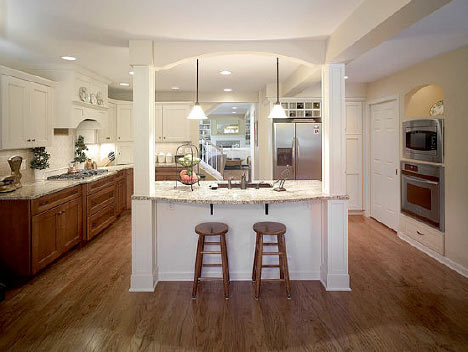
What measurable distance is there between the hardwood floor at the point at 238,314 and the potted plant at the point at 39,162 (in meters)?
1.35

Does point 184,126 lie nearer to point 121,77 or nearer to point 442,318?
point 121,77

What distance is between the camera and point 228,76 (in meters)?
5.11

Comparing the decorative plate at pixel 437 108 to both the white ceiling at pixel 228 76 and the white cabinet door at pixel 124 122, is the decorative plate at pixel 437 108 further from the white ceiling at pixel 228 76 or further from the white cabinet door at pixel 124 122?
the white cabinet door at pixel 124 122

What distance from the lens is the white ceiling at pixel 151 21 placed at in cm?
245

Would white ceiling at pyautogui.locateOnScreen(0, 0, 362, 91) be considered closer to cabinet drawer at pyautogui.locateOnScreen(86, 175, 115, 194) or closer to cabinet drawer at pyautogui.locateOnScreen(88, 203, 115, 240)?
cabinet drawer at pyautogui.locateOnScreen(86, 175, 115, 194)

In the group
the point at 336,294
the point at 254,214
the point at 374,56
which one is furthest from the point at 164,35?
the point at 336,294

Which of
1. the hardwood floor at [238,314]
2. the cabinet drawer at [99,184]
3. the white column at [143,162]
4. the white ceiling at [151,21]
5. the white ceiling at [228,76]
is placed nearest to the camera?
the hardwood floor at [238,314]

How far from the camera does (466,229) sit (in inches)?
140

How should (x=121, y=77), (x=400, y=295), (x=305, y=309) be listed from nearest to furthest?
1. (x=305, y=309)
2. (x=400, y=295)
3. (x=121, y=77)

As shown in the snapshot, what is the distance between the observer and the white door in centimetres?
518

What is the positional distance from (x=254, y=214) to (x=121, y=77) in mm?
3315

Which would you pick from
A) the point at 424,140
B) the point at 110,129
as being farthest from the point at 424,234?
the point at 110,129

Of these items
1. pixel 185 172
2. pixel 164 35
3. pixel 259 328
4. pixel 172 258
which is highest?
pixel 164 35

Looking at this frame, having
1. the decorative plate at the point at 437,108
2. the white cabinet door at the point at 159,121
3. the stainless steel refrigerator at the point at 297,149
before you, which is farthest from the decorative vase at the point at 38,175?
the decorative plate at the point at 437,108
